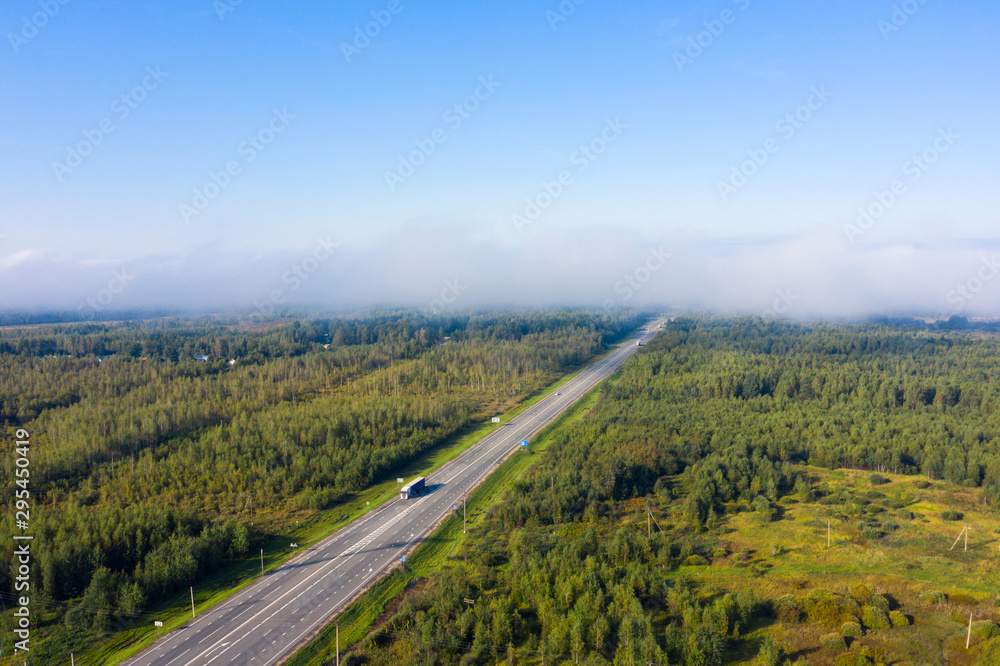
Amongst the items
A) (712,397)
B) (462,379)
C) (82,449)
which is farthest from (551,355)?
(82,449)

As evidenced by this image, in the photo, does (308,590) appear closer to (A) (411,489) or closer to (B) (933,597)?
(A) (411,489)

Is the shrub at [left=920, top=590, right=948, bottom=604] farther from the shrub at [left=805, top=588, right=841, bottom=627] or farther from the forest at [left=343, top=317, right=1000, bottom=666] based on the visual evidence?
the shrub at [left=805, top=588, right=841, bottom=627]

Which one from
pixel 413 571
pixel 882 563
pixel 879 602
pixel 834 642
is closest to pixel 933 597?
pixel 879 602

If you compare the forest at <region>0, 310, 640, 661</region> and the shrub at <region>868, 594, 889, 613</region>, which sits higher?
the forest at <region>0, 310, 640, 661</region>

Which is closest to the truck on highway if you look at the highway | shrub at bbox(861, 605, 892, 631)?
the highway

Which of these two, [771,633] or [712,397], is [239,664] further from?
[712,397]

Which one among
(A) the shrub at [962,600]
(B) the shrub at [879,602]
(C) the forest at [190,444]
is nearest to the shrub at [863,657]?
(B) the shrub at [879,602]

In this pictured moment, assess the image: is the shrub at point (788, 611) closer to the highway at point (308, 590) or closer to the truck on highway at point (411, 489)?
the highway at point (308, 590)
